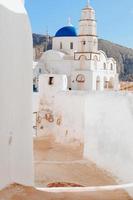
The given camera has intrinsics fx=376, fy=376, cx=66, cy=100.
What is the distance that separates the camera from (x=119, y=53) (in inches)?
2835

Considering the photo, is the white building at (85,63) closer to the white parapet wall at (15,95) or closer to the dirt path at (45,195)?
the white parapet wall at (15,95)

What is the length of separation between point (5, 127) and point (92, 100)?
696 cm

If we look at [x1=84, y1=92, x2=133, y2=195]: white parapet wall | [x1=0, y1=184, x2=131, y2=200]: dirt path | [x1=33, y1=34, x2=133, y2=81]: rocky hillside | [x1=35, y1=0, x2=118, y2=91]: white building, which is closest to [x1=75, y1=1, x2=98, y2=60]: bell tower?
[x1=35, y1=0, x2=118, y2=91]: white building

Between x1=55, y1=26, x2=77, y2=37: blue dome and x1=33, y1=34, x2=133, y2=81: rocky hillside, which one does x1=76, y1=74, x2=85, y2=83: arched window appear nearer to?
x1=55, y1=26, x2=77, y2=37: blue dome

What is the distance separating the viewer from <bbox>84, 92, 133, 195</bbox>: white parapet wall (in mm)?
9602

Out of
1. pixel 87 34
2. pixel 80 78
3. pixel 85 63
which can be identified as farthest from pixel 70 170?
pixel 87 34

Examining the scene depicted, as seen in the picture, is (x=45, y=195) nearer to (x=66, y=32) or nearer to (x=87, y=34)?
(x=87, y=34)

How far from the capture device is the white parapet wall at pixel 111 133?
9.60 metres

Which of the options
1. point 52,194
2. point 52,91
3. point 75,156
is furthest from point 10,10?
point 52,91

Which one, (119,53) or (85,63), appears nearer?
(85,63)

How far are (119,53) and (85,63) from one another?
Answer: 42656mm

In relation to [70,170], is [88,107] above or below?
above

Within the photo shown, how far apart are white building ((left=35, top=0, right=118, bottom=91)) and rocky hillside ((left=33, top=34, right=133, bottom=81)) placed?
29.3 m

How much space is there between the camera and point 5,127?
5090 mm
